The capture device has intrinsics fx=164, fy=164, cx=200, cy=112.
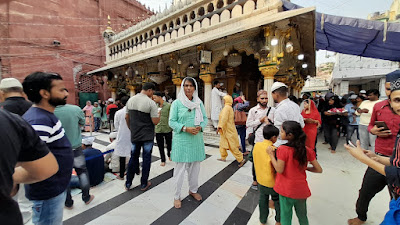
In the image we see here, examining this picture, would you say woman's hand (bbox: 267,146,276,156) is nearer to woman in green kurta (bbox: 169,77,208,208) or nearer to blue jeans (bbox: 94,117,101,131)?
woman in green kurta (bbox: 169,77,208,208)

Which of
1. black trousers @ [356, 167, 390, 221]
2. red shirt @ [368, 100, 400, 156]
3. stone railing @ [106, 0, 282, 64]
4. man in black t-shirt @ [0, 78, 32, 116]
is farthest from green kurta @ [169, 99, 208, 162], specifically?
stone railing @ [106, 0, 282, 64]

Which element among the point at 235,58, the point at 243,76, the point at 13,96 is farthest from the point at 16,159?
the point at 243,76

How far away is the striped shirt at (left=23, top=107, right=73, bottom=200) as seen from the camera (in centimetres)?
127

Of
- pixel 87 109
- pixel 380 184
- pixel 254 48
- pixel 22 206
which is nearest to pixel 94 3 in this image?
pixel 87 109

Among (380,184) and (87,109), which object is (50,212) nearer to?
(380,184)

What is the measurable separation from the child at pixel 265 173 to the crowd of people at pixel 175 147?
11mm

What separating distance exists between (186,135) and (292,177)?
1.37m

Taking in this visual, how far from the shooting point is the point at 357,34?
488cm

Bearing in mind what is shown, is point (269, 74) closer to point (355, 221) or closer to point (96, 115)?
point (355, 221)

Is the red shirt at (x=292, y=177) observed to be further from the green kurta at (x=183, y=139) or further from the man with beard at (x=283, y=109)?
the green kurta at (x=183, y=139)

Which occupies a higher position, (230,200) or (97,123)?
(97,123)

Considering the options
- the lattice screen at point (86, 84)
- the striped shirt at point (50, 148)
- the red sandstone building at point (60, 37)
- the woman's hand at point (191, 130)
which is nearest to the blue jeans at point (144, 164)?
the woman's hand at point (191, 130)

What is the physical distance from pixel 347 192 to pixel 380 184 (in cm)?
101

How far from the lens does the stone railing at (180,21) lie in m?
5.54
